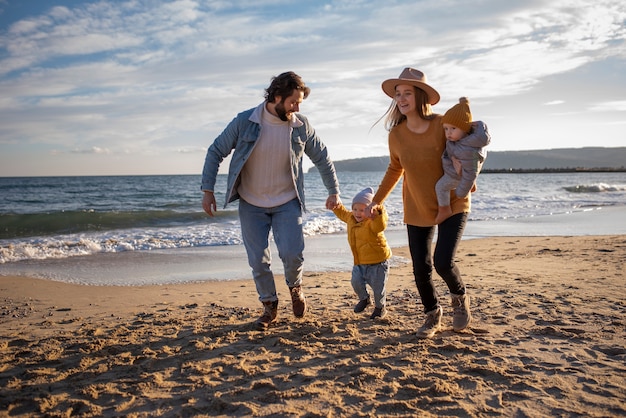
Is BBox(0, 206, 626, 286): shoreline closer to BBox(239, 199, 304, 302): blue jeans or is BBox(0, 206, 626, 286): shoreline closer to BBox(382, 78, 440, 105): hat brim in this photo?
BBox(239, 199, 304, 302): blue jeans

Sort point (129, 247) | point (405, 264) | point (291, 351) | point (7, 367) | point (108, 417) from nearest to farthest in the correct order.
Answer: point (108, 417) → point (7, 367) → point (291, 351) → point (405, 264) → point (129, 247)

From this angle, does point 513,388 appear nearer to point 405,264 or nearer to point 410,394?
point 410,394

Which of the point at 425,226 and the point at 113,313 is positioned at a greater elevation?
the point at 425,226

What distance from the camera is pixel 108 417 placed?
2623 millimetres

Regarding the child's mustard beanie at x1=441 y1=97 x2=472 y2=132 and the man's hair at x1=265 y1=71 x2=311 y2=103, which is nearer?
the child's mustard beanie at x1=441 y1=97 x2=472 y2=132

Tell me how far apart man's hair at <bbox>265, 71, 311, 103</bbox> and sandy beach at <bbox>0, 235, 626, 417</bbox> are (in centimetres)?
194

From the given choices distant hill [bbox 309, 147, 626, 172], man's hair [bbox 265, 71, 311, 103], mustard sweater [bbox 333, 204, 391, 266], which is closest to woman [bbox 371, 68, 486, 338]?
mustard sweater [bbox 333, 204, 391, 266]

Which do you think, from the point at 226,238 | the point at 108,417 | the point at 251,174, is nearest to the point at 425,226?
the point at 251,174

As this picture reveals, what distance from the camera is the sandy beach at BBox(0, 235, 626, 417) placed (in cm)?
274

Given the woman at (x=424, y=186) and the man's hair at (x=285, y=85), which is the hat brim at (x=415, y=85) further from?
the man's hair at (x=285, y=85)

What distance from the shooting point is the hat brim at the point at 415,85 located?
3.72 meters

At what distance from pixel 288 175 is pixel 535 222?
11453 millimetres

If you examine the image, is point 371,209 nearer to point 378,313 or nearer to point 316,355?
point 378,313

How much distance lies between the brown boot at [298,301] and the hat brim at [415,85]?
185 centimetres
